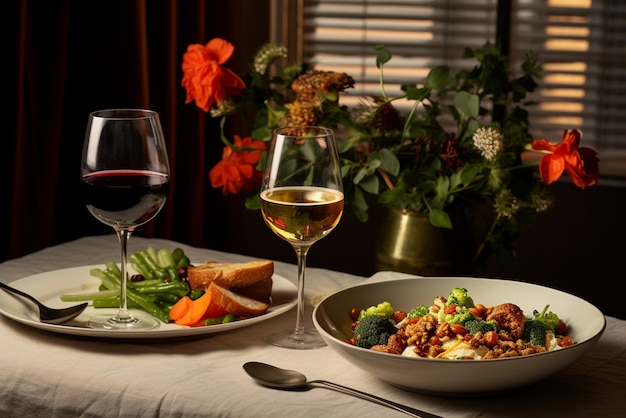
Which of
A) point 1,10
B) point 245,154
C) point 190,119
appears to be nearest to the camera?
point 245,154

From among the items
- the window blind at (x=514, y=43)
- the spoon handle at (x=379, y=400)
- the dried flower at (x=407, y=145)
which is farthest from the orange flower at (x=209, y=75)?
the window blind at (x=514, y=43)

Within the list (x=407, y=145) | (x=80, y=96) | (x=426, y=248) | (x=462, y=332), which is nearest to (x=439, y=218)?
(x=426, y=248)

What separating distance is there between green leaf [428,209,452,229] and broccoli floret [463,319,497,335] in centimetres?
42

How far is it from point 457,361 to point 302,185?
0.31 m

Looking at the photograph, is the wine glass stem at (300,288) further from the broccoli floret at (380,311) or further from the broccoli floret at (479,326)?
the broccoli floret at (479,326)

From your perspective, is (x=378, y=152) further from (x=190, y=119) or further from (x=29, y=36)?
(x=190, y=119)

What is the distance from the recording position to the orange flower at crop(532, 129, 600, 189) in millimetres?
1347

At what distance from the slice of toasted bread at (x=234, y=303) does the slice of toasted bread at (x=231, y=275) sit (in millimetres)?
17

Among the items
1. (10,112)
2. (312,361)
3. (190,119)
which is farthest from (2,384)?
(190,119)

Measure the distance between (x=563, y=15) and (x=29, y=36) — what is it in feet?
5.90

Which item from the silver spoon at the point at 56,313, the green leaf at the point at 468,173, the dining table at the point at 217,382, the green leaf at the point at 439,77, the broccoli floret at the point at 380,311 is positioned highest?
the green leaf at the point at 439,77

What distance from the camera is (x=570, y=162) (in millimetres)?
1348

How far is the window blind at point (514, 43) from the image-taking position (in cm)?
310

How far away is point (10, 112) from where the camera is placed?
2236mm
